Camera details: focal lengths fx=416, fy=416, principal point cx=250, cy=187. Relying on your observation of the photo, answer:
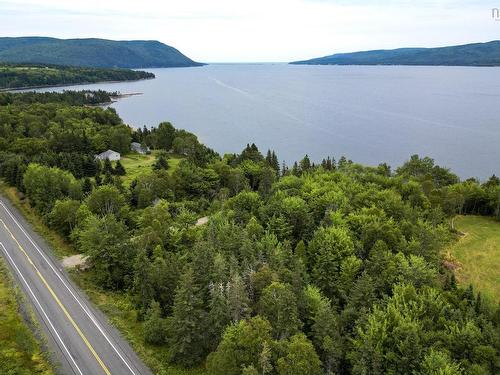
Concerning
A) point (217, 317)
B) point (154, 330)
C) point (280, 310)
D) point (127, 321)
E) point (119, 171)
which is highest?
point (280, 310)

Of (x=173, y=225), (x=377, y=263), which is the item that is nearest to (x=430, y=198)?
(x=377, y=263)

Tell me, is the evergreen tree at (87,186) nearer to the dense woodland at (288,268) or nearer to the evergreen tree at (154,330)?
the dense woodland at (288,268)

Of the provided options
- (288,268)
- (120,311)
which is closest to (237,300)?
(288,268)

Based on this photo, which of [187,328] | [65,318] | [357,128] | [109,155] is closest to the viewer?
[187,328]

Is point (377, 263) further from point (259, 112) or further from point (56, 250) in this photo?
point (259, 112)

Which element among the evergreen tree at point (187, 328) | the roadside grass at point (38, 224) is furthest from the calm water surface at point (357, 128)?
the evergreen tree at point (187, 328)

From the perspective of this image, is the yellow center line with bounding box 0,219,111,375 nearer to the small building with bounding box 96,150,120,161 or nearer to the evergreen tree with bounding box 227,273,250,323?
the evergreen tree with bounding box 227,273,250,323

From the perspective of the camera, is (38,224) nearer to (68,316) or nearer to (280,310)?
(68,316)
